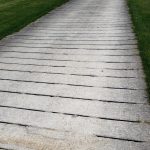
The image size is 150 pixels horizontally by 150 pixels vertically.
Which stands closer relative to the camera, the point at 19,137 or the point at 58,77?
the point at 19,137

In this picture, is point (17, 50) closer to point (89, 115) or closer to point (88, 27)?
point (88, 27)

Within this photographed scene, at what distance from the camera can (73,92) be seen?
5.88m

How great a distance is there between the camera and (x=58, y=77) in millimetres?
6684

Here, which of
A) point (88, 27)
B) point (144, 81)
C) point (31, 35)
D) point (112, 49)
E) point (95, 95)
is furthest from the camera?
point (88, 27)

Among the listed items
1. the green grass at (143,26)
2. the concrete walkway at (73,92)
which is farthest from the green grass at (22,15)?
the green grass at (143,26)

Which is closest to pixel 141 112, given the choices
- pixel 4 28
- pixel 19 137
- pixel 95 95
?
pixel 95 95

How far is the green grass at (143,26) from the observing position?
7340 millimetres

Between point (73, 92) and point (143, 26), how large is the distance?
230 inches

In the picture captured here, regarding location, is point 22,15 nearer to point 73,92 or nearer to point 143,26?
point 143,26

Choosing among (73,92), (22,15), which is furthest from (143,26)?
(22,15)

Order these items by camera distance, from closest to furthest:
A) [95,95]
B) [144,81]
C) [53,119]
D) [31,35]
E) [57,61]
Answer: [53,119]
[95,95]
[144,81]
[57,61]
[31,35]

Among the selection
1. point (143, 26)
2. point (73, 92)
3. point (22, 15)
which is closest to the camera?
point (73, 92)

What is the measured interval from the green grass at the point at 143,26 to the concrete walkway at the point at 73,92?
20 centimetres

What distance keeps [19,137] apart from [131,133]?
1789 millimetres
